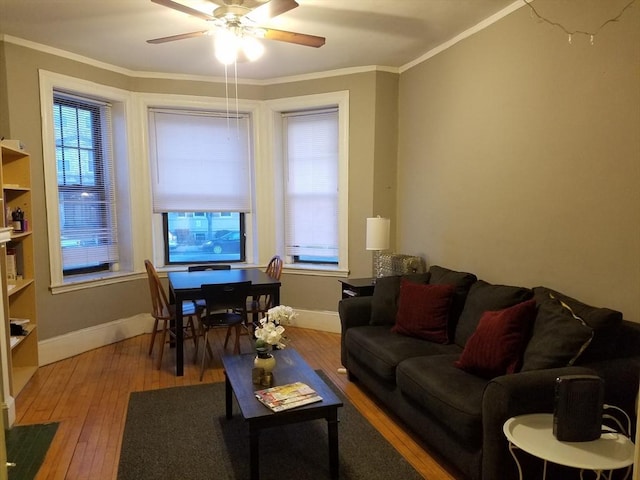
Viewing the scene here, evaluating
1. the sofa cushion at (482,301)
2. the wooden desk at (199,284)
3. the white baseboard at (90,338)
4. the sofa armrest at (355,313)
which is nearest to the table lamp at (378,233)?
the sofa armrest at (355,313)

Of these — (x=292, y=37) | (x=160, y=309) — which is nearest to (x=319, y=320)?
(x=160, y=309)

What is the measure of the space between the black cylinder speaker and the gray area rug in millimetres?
940

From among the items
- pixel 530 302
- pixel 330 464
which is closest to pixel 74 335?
pixel 330 464

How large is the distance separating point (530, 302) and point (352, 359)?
1.49m

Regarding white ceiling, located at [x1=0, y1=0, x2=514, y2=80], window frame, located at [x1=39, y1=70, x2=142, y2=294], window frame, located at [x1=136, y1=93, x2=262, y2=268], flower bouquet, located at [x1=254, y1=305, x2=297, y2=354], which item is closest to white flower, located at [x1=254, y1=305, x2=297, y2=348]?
flower bouquet, located at [x1=254, y1=305, x2=297, y2=354]

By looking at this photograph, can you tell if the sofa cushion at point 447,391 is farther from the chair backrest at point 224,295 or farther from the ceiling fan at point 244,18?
the ceiling fan at point 244,18

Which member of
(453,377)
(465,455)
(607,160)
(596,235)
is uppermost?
(607,160)

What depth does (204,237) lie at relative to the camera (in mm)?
5297

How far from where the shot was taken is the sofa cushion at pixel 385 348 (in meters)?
2.82

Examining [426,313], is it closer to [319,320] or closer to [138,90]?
[319,320]

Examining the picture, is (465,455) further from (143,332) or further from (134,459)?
(143,332)

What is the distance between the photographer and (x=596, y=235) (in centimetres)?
253

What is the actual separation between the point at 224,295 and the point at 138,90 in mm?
2573

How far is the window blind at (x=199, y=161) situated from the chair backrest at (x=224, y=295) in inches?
67.9
